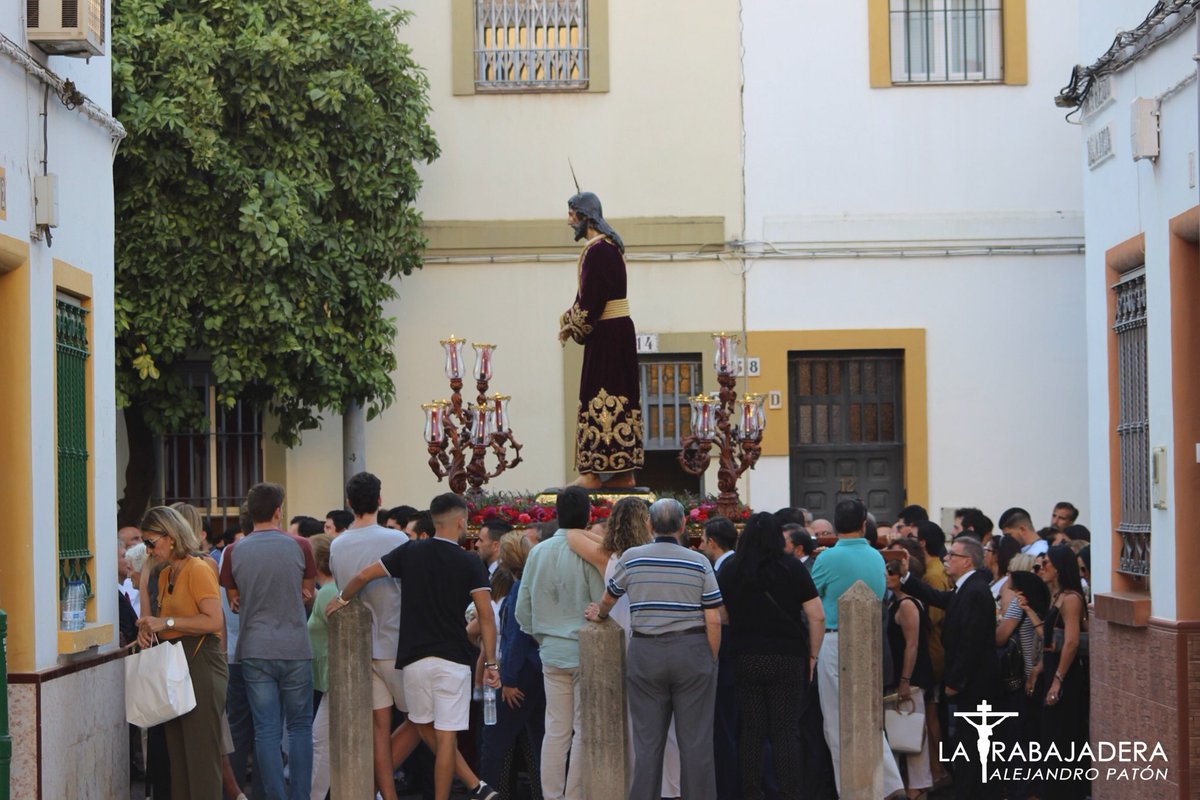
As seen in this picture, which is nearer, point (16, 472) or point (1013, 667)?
point (16, 472)

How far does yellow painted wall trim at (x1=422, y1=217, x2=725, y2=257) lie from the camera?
821 inches

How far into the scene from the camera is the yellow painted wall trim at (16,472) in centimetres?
1007

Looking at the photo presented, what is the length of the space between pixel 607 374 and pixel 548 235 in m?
6.44

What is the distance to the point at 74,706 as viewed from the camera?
10484 millimetres

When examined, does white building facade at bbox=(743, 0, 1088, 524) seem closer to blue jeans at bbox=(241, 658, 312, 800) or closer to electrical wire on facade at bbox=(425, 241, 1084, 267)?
electrical wire on facade at bbox=(425, 241, 1084, 267)

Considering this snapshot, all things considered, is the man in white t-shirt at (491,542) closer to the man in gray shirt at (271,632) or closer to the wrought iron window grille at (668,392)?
the man in gray shirt at (271,632)

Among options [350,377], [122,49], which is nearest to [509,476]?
[350,377]

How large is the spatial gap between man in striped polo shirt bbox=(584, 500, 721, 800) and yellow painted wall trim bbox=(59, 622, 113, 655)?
9.29ft

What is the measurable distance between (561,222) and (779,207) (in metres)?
2.39

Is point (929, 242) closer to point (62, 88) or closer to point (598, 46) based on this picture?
point (598, 46)

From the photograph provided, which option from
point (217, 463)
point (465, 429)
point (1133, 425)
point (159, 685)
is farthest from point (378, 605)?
point (217, 463)

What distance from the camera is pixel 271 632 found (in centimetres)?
1116

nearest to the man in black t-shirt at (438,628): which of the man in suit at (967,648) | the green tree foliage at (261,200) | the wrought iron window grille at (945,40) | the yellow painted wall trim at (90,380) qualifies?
the yellow painted wall trim at (90,380)

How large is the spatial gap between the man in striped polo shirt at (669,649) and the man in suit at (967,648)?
2.04 metres
